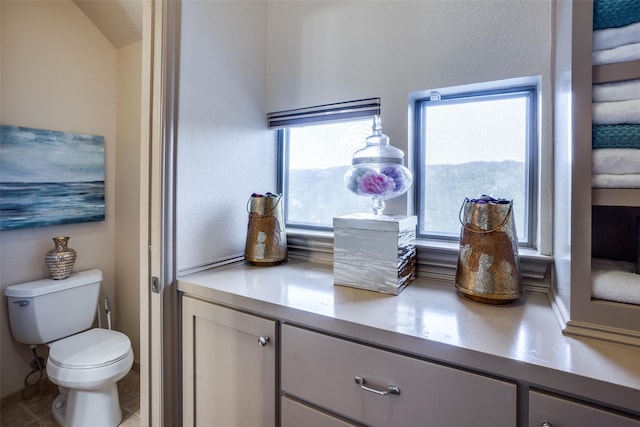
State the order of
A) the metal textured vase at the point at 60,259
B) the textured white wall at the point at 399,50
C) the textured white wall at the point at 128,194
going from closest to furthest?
the textured white wall at the point at 399,50 < the metal textured vase at the point at 60,259 < the textured white wall at the point at 128,194

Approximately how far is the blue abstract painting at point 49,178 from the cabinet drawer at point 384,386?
1.69 meters

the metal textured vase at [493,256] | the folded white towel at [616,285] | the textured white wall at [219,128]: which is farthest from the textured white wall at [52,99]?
the folded white towel at [616,285]

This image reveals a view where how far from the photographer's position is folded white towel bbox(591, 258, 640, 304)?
0.63 m

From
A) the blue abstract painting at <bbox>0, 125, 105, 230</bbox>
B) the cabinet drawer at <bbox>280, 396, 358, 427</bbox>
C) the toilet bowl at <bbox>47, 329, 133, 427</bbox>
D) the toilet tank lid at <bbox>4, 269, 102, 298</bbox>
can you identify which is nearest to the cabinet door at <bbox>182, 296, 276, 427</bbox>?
the cabinet drawer at <bbox>280, 396, 358, 427</bbox>

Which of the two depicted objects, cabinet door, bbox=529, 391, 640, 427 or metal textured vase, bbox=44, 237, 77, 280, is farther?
metal textured vase, bbox=44, 237, 77, 280

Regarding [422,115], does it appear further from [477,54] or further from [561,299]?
[561,299]

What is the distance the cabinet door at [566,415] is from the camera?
52 cm

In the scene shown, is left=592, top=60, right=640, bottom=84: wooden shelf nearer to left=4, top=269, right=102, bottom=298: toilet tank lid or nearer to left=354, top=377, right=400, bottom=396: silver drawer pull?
left=354, top=377, right=400, bottom=396: silver drawer pull

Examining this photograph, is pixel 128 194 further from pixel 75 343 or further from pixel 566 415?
pixel 566 415

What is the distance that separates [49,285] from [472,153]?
2148mm

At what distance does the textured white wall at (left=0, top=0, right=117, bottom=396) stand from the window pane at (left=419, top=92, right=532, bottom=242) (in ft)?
6.34

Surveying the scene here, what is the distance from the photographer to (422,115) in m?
1.28

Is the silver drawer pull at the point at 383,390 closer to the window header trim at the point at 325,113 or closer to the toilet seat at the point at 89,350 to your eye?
the window header trim at the point at 325,113

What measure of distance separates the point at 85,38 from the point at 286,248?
5.98ft
